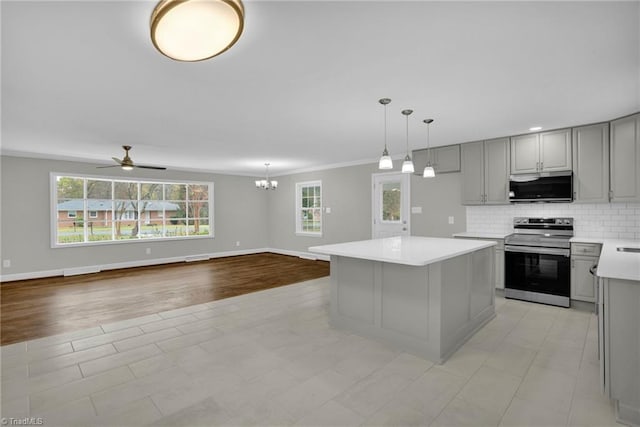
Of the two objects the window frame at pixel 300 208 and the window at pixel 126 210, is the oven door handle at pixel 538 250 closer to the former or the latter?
the window frame at pixel 300 208

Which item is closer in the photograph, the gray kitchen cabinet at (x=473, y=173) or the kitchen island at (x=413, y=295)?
the kitchen island at (x=413, y=295)

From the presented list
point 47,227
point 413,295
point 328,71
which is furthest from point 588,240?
point 47,227

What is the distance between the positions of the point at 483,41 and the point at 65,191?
289 inches

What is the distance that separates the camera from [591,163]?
392 centimetres

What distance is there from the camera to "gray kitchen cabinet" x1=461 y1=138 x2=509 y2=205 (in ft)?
15.1

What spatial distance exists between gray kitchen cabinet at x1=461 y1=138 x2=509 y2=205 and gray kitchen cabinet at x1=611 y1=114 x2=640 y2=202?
114 cm

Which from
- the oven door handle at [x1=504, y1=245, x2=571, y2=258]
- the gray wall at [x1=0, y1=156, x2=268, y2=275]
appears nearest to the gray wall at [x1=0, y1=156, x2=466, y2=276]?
the gray wall at [x1=0, y1=156, x2=268, y2=275]

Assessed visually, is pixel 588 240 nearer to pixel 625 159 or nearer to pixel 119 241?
pixel 625 159

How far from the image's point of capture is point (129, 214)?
7.03 meters

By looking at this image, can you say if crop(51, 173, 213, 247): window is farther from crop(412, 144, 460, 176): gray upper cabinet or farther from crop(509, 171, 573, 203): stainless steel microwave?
crop(509, 171, 573, 203): stainless steel microwave

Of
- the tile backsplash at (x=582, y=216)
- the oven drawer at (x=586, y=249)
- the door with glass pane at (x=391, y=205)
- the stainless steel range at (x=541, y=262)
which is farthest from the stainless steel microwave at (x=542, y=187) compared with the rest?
the door with glass pane at (x=391, y=205)

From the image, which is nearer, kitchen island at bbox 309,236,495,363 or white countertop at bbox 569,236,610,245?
kitchen island at bbox 309,236,495,363

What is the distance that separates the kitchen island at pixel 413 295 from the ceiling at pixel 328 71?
1.44 meters

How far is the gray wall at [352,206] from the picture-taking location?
543 centimetres
